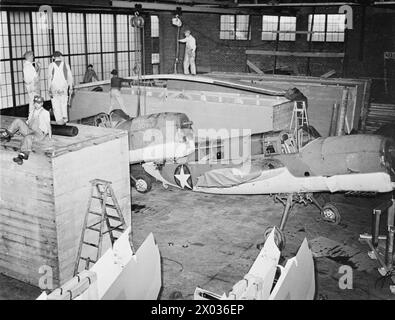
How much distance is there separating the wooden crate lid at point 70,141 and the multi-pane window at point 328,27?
19.4 m

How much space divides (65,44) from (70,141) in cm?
1326

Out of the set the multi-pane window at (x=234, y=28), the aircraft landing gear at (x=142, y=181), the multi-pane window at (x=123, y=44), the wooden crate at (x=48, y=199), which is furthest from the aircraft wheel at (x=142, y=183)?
the multi-pane window at (x=234, y=28)

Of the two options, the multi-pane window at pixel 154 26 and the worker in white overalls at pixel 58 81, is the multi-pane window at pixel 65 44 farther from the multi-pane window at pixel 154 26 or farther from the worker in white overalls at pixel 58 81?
the worker in white overalls at pixel 58 81

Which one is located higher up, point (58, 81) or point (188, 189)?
point (58, 81)

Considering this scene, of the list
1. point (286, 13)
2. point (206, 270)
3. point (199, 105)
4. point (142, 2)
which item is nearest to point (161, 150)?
point (199, 105)

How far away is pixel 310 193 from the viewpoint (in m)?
10.0

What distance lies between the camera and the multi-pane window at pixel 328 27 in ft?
82.6

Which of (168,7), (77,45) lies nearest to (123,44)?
(77,45)

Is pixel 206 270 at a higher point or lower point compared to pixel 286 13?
lower

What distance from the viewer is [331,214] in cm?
1036

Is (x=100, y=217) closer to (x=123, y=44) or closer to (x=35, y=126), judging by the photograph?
(x=35, y=126)

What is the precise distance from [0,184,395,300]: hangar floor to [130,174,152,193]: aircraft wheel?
7.6 inches
